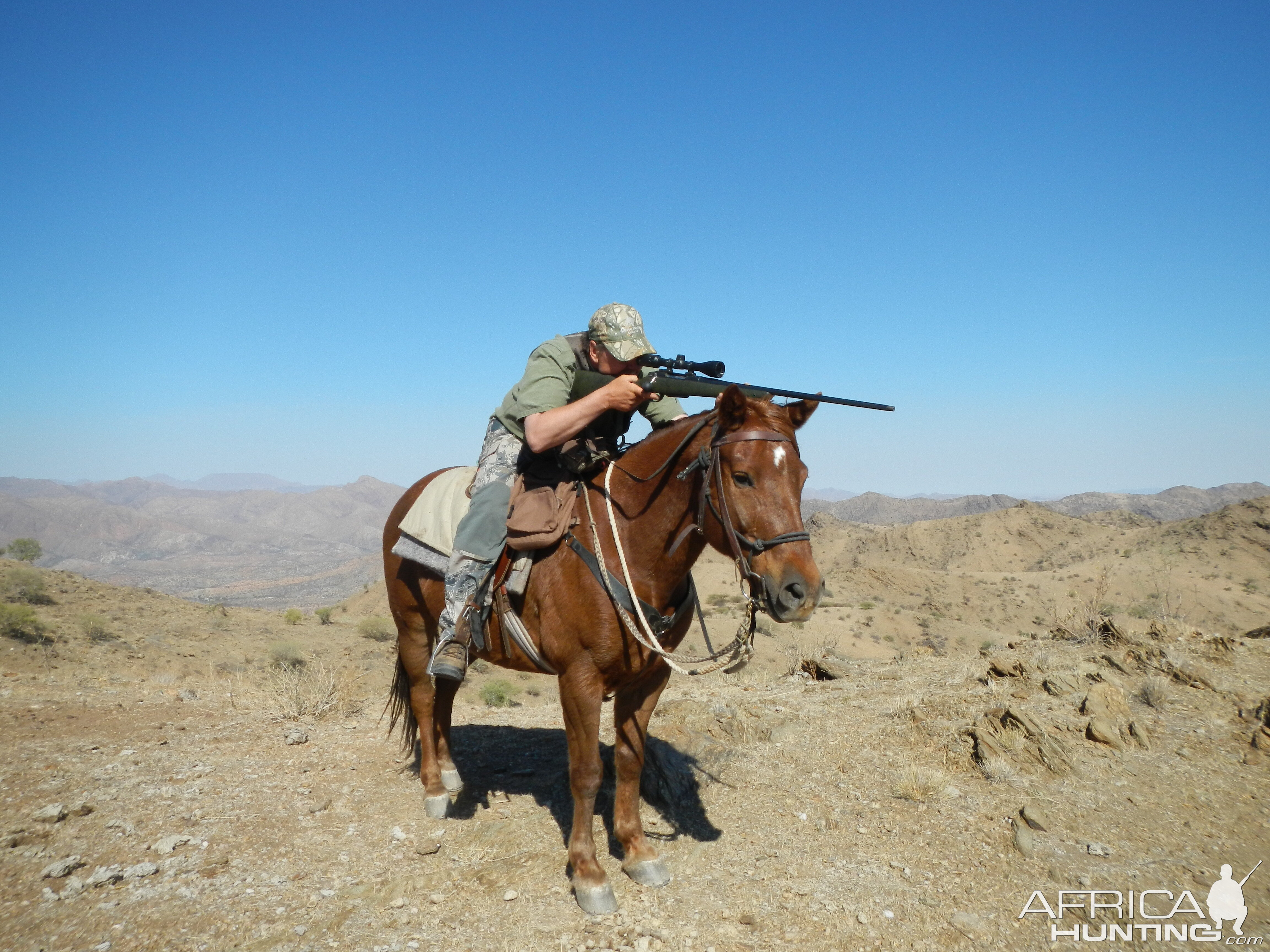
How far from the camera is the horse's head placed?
9.94 ft

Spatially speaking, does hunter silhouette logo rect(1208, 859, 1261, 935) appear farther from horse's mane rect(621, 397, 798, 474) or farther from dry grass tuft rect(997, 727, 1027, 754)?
horse's mane rect(621, 397, 798, 474)

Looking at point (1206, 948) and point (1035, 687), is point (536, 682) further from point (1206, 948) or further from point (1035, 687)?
point (1206, 948)

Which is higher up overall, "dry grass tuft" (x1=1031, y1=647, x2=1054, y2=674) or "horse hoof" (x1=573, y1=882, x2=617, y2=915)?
"dry grass tuft" (x1=1031, y1=647, x2=1054, y2=674)

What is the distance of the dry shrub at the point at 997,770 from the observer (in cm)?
531

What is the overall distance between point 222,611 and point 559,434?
23.8 metres

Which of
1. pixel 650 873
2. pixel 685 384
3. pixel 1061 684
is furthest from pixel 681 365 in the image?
pixel 1061 684

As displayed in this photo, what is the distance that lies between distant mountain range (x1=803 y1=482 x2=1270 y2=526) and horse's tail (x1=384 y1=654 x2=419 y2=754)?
76671mm

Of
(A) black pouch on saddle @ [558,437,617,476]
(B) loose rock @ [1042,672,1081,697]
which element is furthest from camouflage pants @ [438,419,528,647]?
(B) loose rock @ [1042,672,1081,697]

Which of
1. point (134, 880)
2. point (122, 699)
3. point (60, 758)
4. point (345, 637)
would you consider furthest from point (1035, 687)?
point (345, 637)

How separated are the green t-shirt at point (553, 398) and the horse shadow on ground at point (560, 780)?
2.31 metres

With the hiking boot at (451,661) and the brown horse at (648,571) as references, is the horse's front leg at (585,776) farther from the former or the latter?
the hiking boot at (451,661)

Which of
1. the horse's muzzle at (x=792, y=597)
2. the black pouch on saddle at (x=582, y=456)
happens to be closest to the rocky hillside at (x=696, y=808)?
the horse's muzzle at (x=792, y=597)

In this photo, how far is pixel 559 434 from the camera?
375cm

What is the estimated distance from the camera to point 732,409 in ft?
11.0
